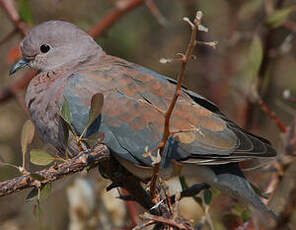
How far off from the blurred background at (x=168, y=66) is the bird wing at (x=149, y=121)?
12.8 inches

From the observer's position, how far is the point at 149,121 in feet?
9.03

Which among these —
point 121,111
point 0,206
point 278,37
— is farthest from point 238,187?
point 278,37

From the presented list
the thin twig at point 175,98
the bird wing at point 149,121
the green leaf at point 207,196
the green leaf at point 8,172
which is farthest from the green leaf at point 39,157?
the green leaf at point 207,196

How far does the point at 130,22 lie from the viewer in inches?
194

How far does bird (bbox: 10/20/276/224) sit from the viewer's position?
2617mm

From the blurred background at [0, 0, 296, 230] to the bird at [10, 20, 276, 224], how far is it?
276 mm

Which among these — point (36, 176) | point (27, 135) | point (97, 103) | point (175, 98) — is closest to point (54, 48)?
point (27, 135)

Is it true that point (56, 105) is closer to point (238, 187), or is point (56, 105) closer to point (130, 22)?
point (238, 187)

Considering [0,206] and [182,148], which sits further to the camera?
[0,206]

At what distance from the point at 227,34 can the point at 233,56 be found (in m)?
0.28

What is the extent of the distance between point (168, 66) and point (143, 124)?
90.8 inches

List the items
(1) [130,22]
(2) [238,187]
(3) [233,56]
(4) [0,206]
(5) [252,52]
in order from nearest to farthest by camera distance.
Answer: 1. (2) [238,187]
2. (5) [252,52]
3. (4) [0,206]
4. (1) [130,22]
5. (3) [233,56]

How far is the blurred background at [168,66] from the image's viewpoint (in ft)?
10.3

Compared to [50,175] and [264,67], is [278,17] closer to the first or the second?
[264,67]
